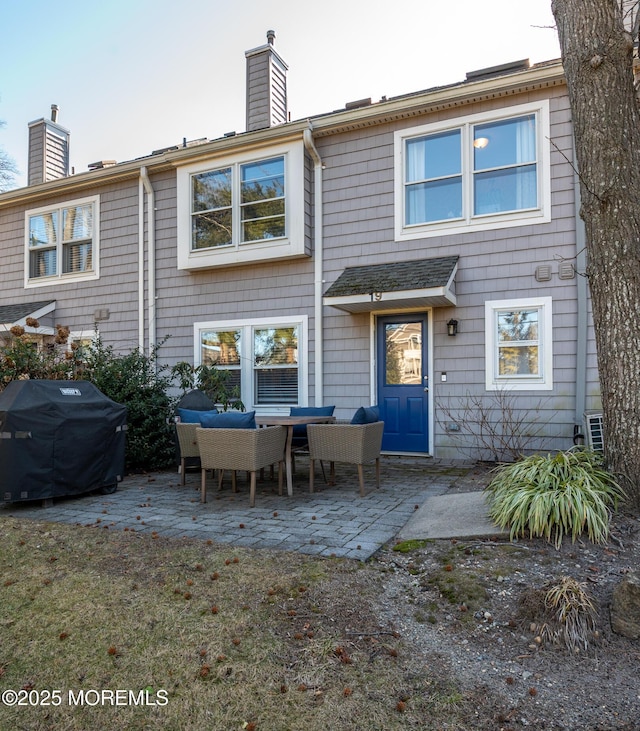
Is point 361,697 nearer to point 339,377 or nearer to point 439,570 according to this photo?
point 439,570

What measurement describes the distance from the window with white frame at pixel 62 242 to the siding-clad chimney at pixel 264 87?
3.39 metres

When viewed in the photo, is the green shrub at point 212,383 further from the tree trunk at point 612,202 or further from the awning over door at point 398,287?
the tree trunk at point 612,202

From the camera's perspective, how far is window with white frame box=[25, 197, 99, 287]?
32.7ft

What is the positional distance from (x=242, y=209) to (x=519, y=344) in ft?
15.4

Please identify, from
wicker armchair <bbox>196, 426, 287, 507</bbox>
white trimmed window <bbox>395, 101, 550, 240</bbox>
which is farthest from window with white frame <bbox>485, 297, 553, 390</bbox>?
wicker armchair <bbox>196, 426, 287, 507</bbox>

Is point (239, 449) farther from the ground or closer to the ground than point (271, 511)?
farther from the ground

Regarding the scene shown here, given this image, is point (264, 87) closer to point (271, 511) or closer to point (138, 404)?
point (138, 404)

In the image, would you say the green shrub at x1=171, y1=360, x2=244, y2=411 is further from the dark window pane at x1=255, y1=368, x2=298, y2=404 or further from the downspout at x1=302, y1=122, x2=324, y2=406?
the downspout at x1=302, y1=122, x2=324, y2=406

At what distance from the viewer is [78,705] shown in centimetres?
203

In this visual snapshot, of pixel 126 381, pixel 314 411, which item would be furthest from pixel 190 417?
pixel 126 381

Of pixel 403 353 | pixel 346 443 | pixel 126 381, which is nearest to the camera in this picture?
pixel 346 443

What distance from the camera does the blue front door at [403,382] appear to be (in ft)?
24.1

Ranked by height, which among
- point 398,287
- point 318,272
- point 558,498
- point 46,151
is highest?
point 46,151

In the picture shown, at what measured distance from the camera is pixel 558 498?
3445 millimetres
